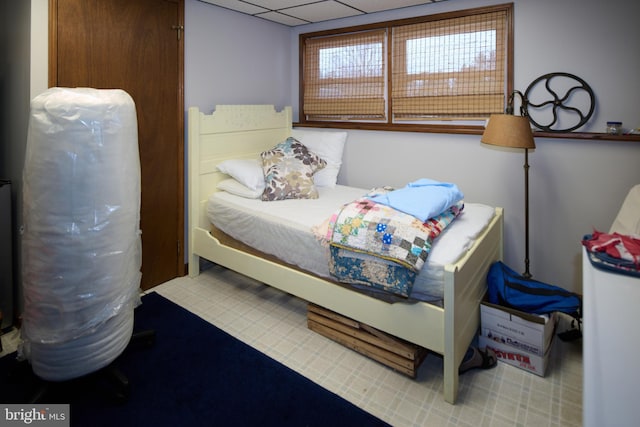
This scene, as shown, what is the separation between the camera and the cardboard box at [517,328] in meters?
1.98

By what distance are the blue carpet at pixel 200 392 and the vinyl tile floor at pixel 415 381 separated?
107 mm

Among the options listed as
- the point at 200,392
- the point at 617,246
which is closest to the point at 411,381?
the point at 200,392

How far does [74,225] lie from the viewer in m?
1.62

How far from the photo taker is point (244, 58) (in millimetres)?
3447

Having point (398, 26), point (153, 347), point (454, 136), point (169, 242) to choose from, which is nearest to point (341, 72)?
point (398, 26)

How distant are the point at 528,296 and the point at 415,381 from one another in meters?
0.81

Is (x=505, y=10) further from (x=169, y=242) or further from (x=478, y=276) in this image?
(x=169, y=242)

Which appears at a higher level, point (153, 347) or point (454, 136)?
point (454, 136)

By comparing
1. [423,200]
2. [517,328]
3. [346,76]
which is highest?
[346,76]

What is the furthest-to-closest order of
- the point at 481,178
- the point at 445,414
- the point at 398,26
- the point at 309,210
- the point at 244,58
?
1. the point at 244,58
2. the point at 398,26
3. the point at 481,178
4. the point at 309,210
5. the point at 445,414

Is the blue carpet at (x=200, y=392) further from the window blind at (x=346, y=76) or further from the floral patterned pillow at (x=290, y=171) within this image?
the window blind at (x=346, y=76)

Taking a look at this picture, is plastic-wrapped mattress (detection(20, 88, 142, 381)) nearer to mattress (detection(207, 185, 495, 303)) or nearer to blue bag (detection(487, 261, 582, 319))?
mattress (detection(207, 185, 495, 303))

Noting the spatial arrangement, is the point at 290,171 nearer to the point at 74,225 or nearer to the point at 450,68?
the point at 450,68

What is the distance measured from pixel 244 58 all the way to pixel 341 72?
0.89 m
